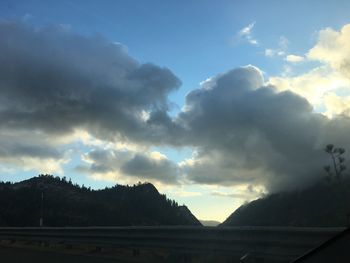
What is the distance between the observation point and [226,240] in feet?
40.1

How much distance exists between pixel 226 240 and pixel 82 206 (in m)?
84.0

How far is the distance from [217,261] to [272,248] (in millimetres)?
2114

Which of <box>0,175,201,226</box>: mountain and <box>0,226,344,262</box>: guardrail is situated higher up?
<box>0,175,201,226</box>: mountain

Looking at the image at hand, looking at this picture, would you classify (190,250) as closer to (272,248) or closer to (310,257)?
(272,248)

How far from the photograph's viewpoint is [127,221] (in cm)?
8244

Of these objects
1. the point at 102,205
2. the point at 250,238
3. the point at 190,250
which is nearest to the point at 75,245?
the point at 190,250

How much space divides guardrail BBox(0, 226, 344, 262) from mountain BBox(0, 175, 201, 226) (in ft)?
142

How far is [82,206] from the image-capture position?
9400 centimetres

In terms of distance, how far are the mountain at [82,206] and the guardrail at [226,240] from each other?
43.4 meters

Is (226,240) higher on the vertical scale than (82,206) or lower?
lower

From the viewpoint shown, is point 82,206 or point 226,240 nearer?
point 226,240

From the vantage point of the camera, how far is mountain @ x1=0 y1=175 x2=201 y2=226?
76.7m

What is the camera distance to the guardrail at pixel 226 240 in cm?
1017

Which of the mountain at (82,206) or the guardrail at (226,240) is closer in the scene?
the guardrail at (226,240)
